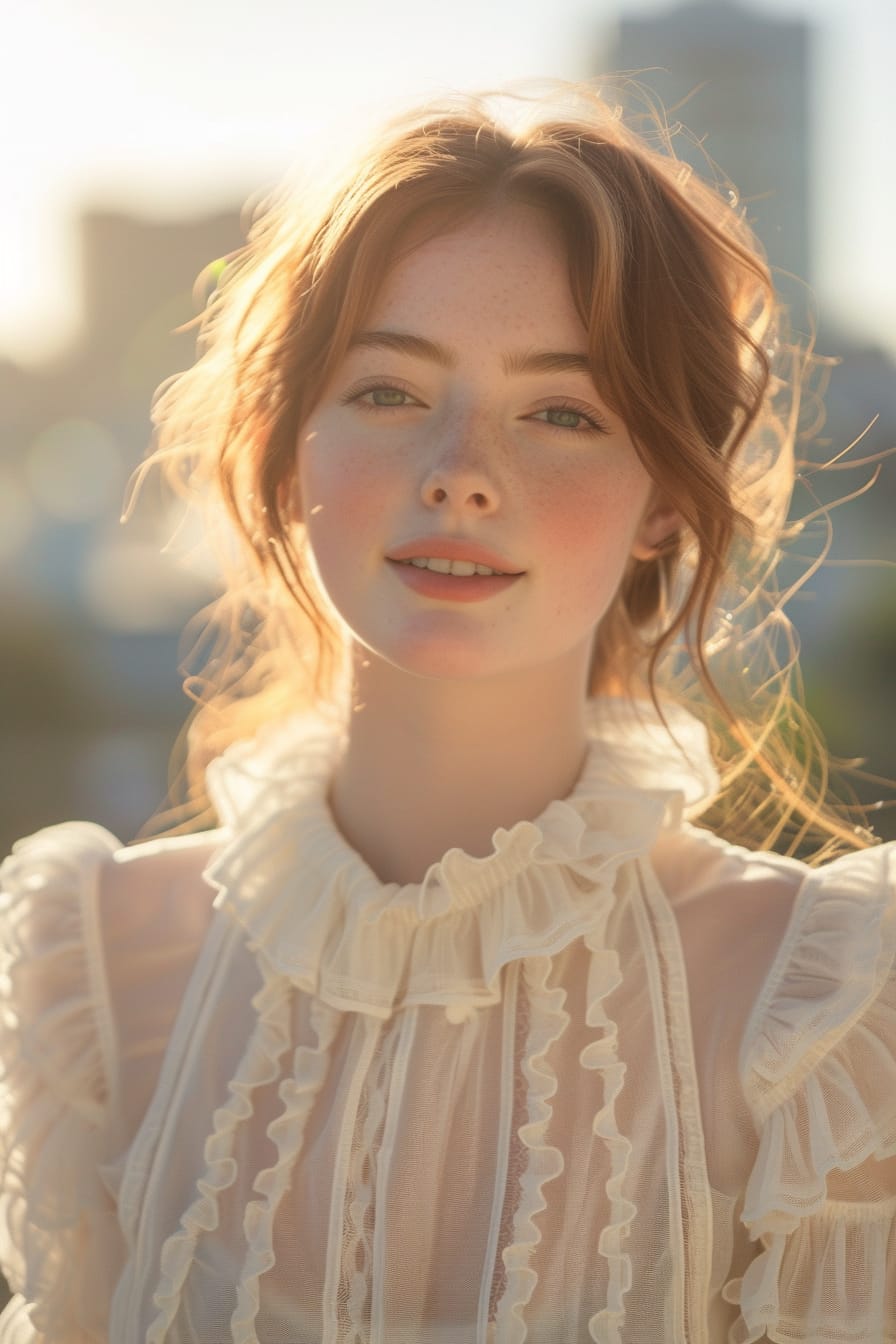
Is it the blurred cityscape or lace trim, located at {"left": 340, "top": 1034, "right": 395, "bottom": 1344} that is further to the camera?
the blurred cityscape

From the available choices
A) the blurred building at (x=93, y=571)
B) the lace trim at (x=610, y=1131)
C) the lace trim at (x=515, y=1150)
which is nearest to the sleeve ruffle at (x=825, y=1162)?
the lace trim at (x=610, y=1131)

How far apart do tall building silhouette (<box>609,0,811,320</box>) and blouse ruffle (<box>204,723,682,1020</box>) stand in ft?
76.9

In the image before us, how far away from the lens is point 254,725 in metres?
2.11

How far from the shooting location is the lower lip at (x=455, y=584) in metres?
1.53

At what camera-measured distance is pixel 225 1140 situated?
1.59 m

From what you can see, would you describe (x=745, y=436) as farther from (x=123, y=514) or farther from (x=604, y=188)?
(x=123, y=514)

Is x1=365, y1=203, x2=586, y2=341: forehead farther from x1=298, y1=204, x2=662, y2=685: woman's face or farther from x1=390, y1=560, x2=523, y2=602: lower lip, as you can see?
x1=390, y1=560, x2=523, y2=602: lower lip

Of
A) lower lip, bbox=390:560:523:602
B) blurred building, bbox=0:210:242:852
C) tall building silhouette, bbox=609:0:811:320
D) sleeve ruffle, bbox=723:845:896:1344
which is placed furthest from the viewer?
tall building silhouette, bbox=609:0:811:320

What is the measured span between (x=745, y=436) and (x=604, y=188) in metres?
0.34

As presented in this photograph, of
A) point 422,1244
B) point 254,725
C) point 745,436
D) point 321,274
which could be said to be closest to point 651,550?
point 745,436

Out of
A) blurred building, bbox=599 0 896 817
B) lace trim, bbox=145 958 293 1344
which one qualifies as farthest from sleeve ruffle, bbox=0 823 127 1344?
blurred building, bbox=599 0 896 817

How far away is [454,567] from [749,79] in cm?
2690

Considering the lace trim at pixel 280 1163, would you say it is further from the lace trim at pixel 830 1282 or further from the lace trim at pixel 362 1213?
the lace trim at pixel 830 1282

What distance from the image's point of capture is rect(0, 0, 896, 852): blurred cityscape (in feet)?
19.5
